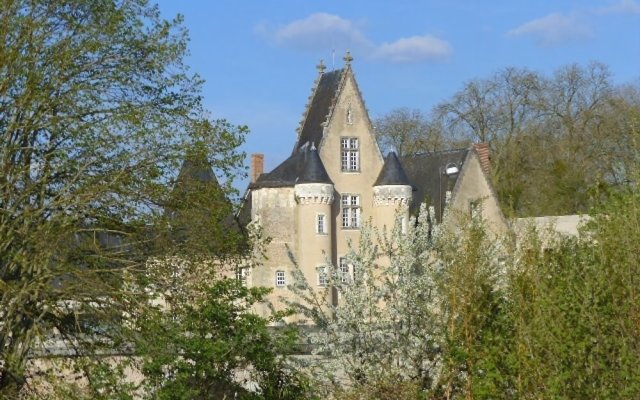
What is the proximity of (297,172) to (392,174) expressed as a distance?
3.31 meters

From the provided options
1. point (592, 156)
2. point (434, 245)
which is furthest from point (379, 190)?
point (434, 245)

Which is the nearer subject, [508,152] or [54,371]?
[54,371]

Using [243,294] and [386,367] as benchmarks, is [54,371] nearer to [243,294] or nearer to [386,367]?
[243,294]

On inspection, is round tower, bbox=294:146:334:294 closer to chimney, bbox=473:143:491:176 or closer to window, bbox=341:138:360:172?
window, bbox=341:138:360:172

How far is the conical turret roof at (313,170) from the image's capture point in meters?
42.7

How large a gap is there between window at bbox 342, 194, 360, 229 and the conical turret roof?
127 centimetres

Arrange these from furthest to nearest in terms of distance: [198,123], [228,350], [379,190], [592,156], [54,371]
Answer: [592,156] < [379,190] < [198,123] < [54,371] < [228,350]

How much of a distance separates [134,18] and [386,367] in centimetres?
627

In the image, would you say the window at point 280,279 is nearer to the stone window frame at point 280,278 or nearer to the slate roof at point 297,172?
the stone window frame at point 280,278

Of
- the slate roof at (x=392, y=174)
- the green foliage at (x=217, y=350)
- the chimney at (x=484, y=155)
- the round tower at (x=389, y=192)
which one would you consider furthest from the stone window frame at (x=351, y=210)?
the green foliage at (x=217, y=350)

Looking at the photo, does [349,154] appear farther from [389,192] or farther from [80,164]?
[80,164]

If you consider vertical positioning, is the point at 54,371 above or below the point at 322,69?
below

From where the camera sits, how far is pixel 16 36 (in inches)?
687

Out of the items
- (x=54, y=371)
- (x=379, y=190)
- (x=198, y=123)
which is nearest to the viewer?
(x=54, y=371)
